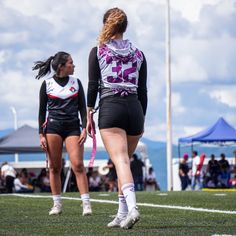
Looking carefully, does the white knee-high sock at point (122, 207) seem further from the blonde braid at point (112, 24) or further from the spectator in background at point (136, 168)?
the spectator in background at point (136, 168)

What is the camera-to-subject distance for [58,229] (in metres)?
8.62

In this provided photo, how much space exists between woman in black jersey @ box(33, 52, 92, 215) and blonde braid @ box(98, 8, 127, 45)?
2.87 m

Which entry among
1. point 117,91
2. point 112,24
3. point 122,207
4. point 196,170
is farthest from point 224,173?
point 112,24

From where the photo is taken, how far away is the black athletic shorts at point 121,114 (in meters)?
8.33

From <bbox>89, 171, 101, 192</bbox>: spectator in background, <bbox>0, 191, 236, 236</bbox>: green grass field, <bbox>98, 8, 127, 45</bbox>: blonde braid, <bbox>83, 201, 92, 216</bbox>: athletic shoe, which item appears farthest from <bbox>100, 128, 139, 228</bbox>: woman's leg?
<bbox>89, 171, 101, 192</bbox>: spectator in background

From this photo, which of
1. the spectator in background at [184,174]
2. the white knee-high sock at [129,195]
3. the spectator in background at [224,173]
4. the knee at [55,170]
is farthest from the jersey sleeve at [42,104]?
the spectator in background at [184,174]

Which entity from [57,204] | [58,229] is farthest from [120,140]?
[57,204]

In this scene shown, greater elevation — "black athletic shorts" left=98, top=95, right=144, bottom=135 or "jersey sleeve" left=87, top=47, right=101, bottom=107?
"jersey sleeve" left=87, top=47, right=101, bottom=107

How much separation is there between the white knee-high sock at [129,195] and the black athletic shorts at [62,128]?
10.1 feet

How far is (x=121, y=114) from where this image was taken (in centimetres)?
833

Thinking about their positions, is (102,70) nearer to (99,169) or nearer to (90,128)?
(90,128)

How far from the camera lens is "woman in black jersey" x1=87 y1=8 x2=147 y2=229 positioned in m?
8.32

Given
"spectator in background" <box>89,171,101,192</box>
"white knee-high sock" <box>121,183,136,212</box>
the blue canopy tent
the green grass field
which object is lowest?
the green grass field

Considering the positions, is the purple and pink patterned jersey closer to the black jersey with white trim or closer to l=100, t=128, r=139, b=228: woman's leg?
l=100, t=128, r=139, b=228: woman's leg
